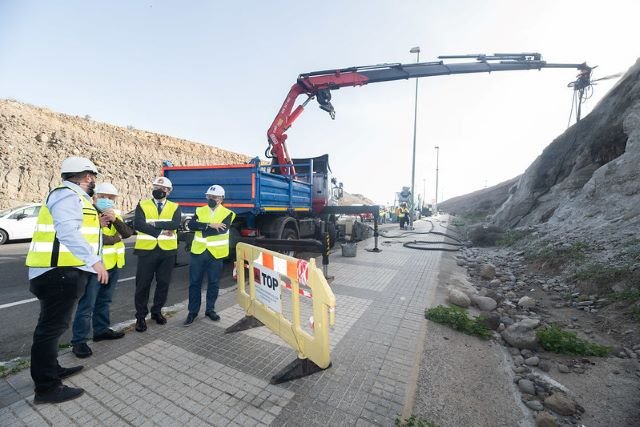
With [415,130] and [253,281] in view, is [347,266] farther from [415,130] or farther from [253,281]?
[415,130]

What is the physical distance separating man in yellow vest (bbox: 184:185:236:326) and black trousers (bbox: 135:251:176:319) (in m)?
0.32

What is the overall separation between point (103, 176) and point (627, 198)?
2914cm

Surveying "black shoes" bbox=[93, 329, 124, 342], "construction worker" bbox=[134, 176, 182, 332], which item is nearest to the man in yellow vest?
"construction worker" bbox=[134, 176, 182, 332]

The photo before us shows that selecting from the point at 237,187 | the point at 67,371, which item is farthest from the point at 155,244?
the point at 237,187

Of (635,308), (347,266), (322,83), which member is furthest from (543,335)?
(322,83)

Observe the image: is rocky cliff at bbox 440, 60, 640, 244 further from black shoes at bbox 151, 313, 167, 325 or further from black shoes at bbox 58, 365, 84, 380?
black shoes at bbox 58, 365, 84, 380

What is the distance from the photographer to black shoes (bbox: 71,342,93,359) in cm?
297

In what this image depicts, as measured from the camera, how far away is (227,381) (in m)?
2.63

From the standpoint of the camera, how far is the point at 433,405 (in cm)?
243

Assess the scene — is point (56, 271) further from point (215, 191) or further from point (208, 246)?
point (215, 191)

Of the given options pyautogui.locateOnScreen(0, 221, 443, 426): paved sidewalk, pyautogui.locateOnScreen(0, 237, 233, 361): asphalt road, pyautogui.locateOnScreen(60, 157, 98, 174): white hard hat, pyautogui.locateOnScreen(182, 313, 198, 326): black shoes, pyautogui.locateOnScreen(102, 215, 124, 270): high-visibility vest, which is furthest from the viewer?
pyautogui.locateOnScreen(182, 313, 198, 326): black shoes

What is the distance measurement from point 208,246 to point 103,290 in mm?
1275

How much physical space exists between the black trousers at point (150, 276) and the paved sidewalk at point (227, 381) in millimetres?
320

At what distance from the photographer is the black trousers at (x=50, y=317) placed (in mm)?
2250
